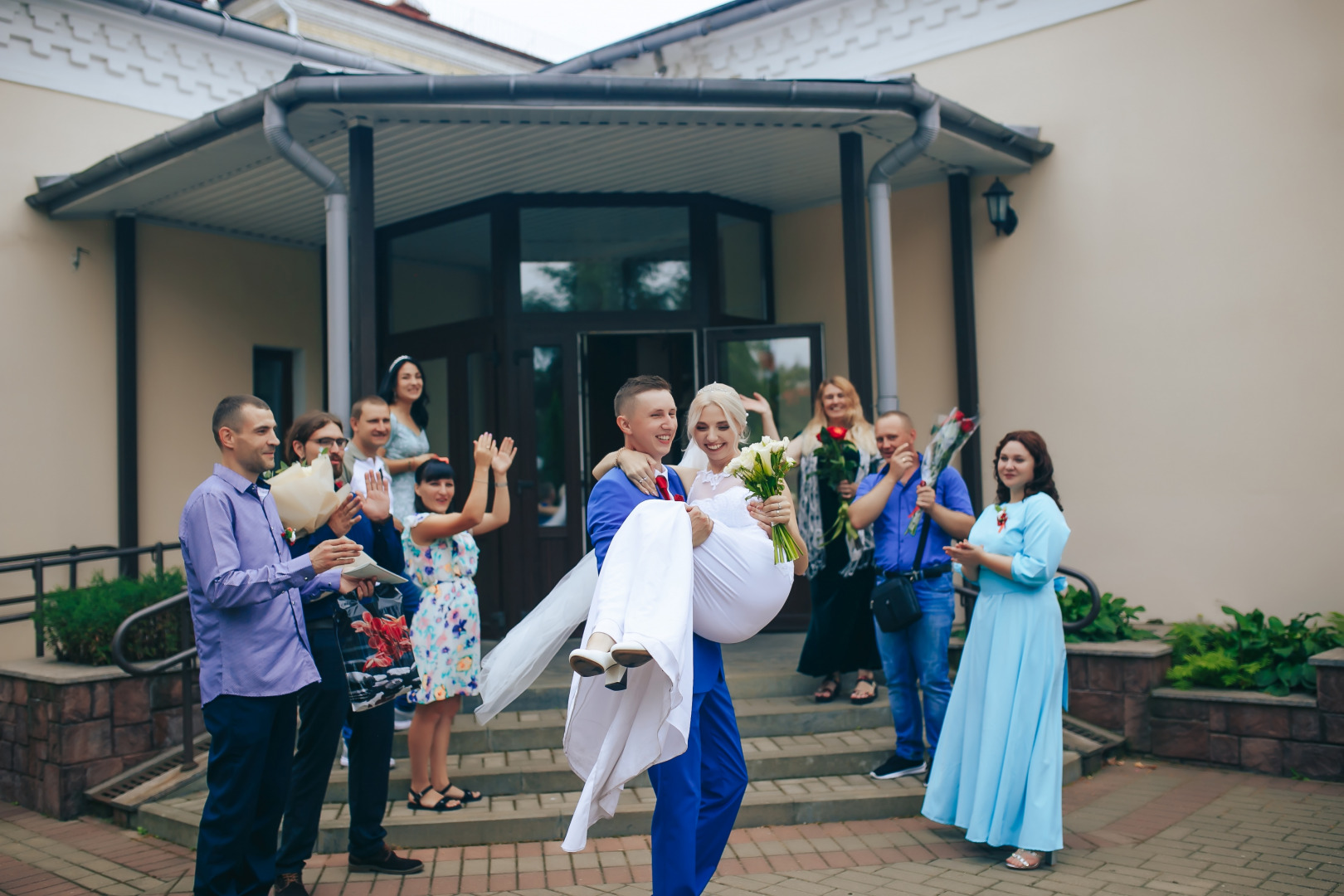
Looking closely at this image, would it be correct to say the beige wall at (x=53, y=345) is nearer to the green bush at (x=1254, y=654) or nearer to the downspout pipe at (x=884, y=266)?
the downspout pipe at (x=884, y=266)

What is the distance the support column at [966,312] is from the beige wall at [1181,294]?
0.31 ft

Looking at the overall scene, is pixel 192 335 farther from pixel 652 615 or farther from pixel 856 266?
pixel 652 615

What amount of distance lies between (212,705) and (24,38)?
6604 millimetres

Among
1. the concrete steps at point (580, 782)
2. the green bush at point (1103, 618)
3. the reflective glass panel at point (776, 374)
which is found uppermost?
the reflective glass panel at point (776, 374)

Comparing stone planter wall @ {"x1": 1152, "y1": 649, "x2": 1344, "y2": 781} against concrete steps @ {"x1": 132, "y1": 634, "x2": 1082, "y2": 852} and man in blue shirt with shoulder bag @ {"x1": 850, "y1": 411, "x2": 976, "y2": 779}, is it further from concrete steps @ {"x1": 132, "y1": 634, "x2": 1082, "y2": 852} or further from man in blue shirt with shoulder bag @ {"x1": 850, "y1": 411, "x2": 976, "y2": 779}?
man in blue shirt with shoulder bag @ {"x1": 850, "y1": 411, "x2": 976, "y2": 779}

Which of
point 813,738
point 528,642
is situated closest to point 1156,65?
point 813,738

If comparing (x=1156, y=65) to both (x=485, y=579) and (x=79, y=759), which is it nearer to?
(x=485, y=579)

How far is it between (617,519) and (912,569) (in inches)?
91.9

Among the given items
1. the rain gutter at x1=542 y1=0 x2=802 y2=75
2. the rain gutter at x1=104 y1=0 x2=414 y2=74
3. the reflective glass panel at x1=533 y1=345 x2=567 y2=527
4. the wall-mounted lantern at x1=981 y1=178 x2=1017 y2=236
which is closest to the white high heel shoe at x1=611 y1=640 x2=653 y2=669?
the reflective glass panel at x1=533 y1=345 x2=567 y2=527

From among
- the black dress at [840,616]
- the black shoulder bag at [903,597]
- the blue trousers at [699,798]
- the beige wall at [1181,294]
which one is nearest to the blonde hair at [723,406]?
the blue trousers at [699,798]

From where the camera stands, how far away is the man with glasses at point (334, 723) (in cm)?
374

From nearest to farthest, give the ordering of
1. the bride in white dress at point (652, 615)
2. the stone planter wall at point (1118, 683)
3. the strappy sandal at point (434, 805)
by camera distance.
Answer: the bride in white dress at point (652, 615)
the strappy sandal at point (434, 805)
the stone planter wall at point (1118, 683)

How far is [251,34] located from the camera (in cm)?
848

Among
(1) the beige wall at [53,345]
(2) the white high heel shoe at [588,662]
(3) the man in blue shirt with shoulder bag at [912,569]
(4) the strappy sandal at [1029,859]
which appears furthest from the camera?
(1) the beige wall at [53,345]
